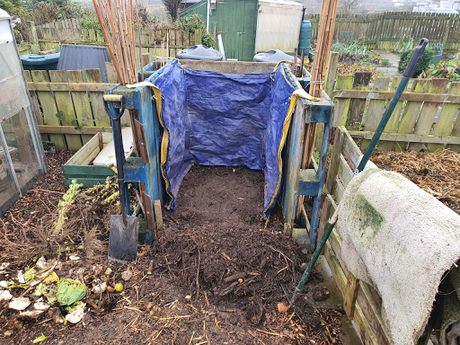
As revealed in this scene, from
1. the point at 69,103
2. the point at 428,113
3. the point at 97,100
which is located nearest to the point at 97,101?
the point at 97,100

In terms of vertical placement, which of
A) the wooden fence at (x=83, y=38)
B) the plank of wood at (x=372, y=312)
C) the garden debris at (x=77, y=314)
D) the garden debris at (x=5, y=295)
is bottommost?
the garden debris at (x=77, y=314)

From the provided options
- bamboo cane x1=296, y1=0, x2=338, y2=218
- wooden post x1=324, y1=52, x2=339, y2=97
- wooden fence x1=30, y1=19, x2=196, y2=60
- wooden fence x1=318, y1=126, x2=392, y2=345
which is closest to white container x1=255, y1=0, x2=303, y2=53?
wooden fence x1=30, y1=19, x2=196, y2=60

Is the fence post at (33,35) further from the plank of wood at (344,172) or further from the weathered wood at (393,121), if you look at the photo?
the plank of wood at (344,172)

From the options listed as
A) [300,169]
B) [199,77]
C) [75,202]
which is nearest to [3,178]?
[75,202]

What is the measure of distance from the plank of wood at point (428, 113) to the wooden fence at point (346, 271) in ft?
11.0

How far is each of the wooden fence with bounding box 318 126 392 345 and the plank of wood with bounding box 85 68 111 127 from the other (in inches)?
162

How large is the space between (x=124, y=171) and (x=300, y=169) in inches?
68.6

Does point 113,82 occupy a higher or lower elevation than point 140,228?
higher

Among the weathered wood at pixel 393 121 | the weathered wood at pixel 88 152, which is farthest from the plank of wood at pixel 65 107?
the weathered wood at pixel 393 121

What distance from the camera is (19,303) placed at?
2.61 meters

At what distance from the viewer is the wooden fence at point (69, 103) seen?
5367 millimetres

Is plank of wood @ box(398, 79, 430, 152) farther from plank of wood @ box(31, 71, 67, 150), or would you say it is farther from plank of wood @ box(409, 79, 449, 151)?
plank of wood @ box(31, 71, 67, 150)

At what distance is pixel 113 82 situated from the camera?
18.4 ft

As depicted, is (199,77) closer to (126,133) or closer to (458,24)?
(126,133)
